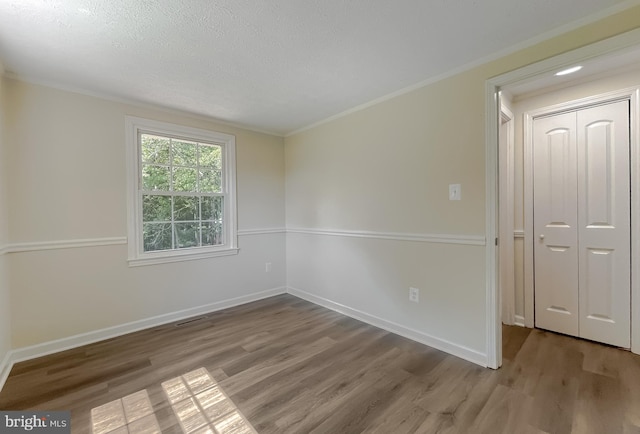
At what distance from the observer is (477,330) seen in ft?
6.89

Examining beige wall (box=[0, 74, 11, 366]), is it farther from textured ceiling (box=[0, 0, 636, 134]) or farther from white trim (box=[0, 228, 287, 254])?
textured ceiling (box=[0, 0, 636, 134])

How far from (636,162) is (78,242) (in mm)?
4804

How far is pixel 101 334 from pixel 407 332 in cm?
291

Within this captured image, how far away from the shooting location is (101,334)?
254 cm

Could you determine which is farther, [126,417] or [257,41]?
[257,41]

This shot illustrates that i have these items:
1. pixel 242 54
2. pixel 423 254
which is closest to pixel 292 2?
pixel 242 54

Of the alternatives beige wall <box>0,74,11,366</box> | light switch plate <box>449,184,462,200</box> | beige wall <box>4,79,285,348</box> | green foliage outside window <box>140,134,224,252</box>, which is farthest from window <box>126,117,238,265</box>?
light switch plate <box>449,184,462,200</box>

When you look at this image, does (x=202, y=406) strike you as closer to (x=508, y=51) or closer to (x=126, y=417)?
(x=126, y=417)

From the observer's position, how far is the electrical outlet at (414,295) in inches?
97.3

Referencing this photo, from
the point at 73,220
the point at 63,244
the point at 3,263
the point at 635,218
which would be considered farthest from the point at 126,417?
the point at 635,218

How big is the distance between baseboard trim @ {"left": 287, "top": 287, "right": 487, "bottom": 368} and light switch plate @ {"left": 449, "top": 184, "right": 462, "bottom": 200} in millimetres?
1220

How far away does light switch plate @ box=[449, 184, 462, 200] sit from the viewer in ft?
7.20

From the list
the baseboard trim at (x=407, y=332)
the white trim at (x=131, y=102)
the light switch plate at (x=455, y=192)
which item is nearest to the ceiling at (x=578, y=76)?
the light switch plate at (x=455, y=192)

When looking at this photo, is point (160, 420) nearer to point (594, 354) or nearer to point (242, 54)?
point (242, 54)
